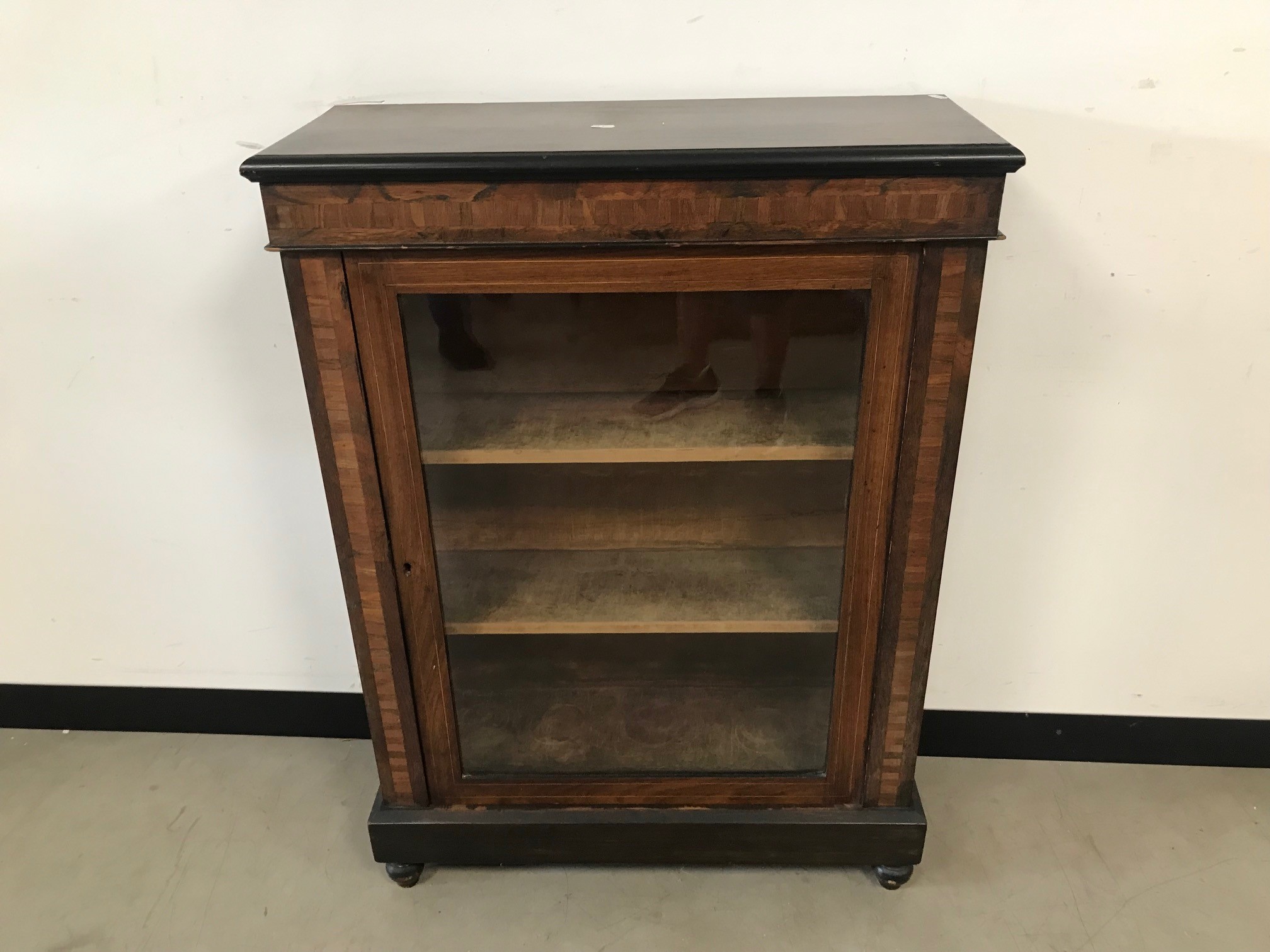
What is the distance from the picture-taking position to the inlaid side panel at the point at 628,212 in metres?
0.95

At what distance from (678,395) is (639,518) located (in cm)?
22

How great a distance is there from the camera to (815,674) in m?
1.29

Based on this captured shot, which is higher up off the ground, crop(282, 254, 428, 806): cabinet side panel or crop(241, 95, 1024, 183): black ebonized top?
crop(241, 95, 1024, 183): black ebonized top

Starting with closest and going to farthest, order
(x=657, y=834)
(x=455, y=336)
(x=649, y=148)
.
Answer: (x=649, y=148)
(x=455, y=336)
(x=657, y=834)

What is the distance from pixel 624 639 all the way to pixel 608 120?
72cm

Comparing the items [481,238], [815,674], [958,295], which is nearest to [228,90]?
[481,238]

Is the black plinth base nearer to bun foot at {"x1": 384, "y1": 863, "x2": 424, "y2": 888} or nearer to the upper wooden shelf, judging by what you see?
A: bun foot at {"x1": 384, "y1": 863, "x2": 424, "y2": 888}

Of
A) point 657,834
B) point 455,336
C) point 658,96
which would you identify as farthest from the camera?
point 657,834

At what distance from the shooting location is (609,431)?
117 centimetres

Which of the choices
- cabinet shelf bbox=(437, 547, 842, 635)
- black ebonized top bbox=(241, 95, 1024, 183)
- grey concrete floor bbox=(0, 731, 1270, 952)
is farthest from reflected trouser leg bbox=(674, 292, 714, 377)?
grey concrete floor bbox=(0, 731, 1270, 952)

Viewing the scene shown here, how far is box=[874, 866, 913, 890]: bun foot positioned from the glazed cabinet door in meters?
0.14

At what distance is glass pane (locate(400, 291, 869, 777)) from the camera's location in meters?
1.09

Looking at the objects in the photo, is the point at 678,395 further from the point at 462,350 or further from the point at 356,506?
the point at 356,506

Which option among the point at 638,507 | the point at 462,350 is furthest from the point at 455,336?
the point at 638,507
